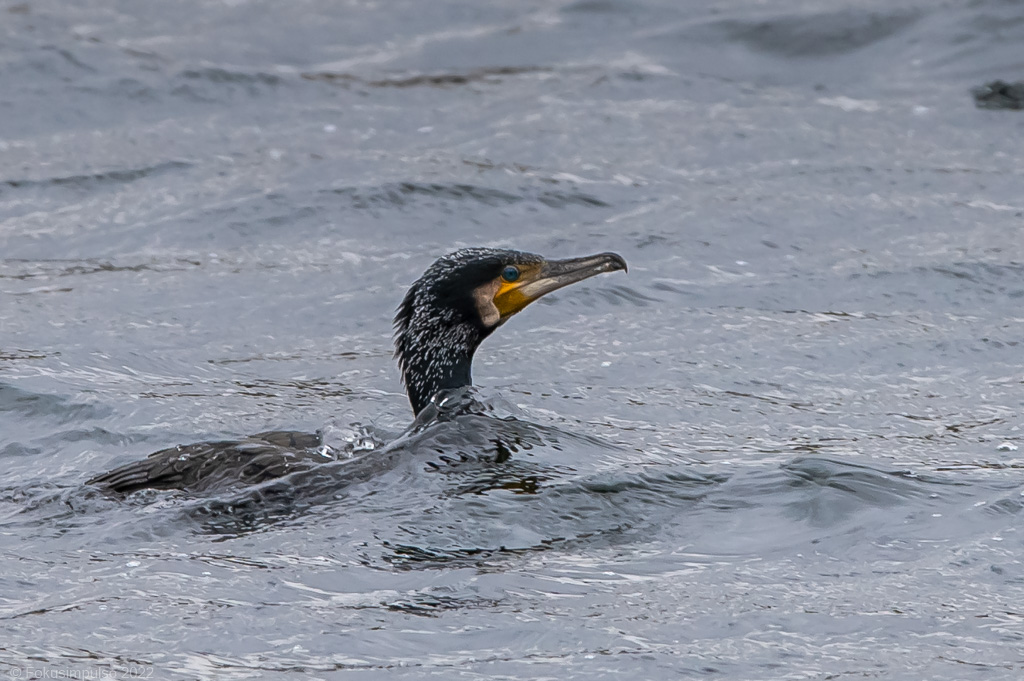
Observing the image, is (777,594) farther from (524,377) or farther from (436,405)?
(524,377)

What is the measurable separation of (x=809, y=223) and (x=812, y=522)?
4.66 meters

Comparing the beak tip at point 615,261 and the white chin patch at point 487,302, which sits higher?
the beak tip at point 615,261

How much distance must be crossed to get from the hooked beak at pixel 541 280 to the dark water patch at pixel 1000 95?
6.30 m

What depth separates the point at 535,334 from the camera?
860 cm

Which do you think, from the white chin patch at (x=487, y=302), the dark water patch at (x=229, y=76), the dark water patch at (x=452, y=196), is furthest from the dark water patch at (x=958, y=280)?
the dark water patch at (x=229, y=76)

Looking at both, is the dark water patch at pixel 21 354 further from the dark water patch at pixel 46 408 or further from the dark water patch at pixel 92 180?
the dark water patch at pixel 92 180

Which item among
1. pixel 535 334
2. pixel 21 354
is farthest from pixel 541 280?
Answer: pixel 21 354

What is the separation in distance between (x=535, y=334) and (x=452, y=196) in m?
2.30

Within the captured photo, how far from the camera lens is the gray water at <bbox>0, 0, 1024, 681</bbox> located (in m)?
4.84

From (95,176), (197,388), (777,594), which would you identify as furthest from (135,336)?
(777,594)

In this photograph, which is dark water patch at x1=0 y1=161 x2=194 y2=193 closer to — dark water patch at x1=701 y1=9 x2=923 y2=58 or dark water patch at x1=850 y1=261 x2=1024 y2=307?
dark water patch at x1=850 y1=261 x2=1024 y2=307

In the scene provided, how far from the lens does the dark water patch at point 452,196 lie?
34.5 feet

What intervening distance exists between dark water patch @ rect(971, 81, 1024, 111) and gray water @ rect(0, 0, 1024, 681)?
190mm

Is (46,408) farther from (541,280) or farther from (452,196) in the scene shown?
(452,196)
